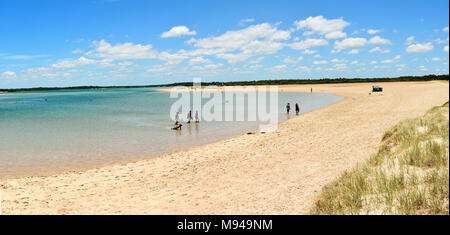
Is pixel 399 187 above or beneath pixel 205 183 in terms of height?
above

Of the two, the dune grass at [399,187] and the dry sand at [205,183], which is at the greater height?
the dune grass at [399,187]

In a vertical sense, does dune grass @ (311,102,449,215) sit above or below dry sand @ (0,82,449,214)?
above

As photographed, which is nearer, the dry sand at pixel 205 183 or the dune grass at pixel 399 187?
the dune grass at pixel 399 187

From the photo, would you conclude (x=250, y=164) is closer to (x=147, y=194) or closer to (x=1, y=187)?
(x=147, y=194)

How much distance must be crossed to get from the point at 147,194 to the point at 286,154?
7021mm

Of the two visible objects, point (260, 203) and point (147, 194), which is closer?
point (260, 203)

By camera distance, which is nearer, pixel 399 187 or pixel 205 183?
pixel 399 187

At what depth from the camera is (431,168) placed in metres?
6.41

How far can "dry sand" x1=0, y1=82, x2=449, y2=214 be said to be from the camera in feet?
26.7

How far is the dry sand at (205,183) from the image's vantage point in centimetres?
812

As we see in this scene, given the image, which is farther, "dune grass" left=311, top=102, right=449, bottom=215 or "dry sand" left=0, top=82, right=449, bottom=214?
"dry sand" left=0, top=82, right=449, bottom=214

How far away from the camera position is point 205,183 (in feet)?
33.8
